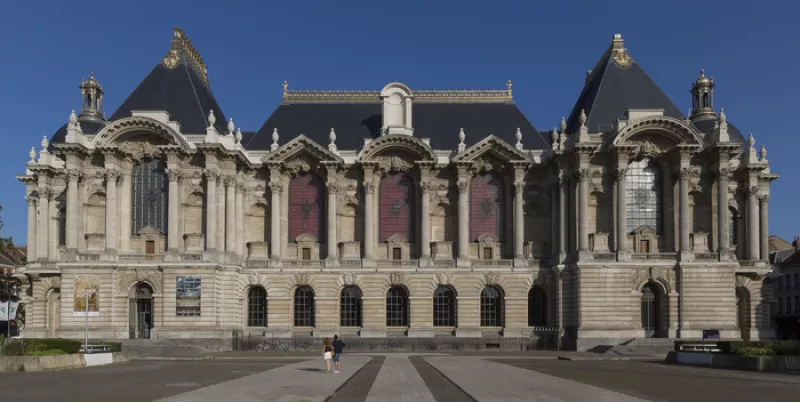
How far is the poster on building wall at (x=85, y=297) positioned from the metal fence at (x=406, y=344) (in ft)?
32.7

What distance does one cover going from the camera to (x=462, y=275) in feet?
207

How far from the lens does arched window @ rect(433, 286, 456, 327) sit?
2507 inches

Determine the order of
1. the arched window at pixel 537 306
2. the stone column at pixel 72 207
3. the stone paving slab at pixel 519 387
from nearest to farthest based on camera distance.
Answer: the stone paving slab at pixel 519 387 < the stone column at pixel 72 207 < the arched window at pixel 537 306

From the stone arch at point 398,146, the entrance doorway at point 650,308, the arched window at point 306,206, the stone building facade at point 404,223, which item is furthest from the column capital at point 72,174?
the entrance doorway at point 650,308

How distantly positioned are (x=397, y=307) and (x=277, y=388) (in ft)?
119

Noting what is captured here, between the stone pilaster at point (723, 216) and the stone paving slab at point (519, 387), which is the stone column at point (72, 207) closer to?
the stone paving slab at point (519, 387)

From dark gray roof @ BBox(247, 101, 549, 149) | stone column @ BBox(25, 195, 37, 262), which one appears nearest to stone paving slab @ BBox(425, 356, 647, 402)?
dark gray roof @ BBox(247, 101, 549, 149)

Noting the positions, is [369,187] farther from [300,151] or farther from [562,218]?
[562,218]

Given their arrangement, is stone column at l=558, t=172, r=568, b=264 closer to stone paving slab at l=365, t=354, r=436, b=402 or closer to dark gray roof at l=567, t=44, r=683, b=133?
dark gray roof at l=567, t=44, r=683, b=133

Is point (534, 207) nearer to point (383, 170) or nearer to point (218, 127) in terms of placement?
point (383, 170)

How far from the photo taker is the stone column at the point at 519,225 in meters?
63.3

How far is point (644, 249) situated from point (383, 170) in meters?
20.5

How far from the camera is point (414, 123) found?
2702 inches

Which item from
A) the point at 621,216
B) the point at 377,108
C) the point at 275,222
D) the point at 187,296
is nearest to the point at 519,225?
the point at 621,216
